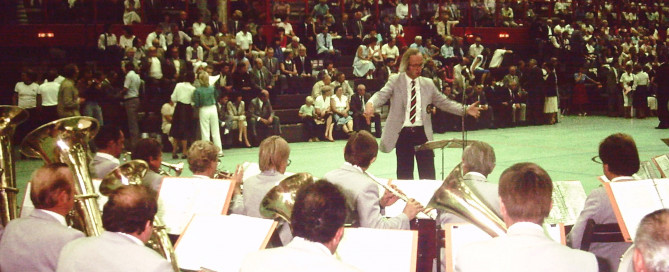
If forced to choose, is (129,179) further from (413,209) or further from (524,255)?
(524,255)

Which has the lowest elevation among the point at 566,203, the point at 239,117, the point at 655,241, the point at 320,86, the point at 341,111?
the point at 341,111

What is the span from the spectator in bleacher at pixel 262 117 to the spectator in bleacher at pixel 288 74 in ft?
5.87

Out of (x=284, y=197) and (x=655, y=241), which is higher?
(x=655, y=241)

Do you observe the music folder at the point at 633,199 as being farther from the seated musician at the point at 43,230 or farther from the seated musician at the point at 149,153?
the seated musician at the point at 149,153

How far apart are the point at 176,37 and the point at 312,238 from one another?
14.4m

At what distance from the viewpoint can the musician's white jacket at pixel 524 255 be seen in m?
2.81

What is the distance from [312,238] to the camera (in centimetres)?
286

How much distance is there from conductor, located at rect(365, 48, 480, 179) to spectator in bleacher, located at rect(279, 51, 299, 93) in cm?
959

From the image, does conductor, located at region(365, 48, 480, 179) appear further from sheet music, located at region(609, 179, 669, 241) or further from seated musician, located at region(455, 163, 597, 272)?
seated musician, located at region(455, 163, 597, 272)

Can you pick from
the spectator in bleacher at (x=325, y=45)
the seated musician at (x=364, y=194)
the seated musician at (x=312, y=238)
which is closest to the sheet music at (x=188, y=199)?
the seated musician at (x=364, y=194)

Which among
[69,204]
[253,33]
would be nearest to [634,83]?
[253,33]

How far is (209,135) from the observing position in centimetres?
1371

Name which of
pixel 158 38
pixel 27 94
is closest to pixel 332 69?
pixel 158 38

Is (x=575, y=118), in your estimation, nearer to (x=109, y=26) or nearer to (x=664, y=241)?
(x=109, y=26)
